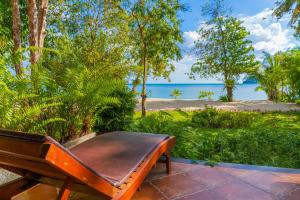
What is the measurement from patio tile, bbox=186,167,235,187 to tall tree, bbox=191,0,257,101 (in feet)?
43.4

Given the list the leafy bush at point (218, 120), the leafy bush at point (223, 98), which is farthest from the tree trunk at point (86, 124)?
the leafy bush at point (223, 98)

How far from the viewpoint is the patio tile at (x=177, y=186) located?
9.73 feet

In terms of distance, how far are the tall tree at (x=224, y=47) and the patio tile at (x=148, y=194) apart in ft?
46.0

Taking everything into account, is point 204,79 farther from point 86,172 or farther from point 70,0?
point 86,172

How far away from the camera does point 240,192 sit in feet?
9.66

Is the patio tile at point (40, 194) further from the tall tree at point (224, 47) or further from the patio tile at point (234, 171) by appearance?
the tall tree at point (224, 47)

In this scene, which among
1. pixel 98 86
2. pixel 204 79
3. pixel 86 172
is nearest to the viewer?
pixel 86 172

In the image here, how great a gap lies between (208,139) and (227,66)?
11.8 meters

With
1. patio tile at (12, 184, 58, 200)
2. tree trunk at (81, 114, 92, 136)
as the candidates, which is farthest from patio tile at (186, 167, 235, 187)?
tree trunk at (81, 114, 92, 136)

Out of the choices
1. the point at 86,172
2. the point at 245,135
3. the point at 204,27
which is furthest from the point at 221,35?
the point at 86,172

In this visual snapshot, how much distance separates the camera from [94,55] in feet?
32.9

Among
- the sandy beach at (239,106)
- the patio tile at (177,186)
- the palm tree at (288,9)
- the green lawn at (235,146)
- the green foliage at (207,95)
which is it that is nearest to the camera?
the patio tile at (177,186)

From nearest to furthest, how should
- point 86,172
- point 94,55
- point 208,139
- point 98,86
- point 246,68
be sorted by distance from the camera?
point 86,172, point 98,86, point 208,139, point 94,55, point 246,68

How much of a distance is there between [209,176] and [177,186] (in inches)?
22.1
